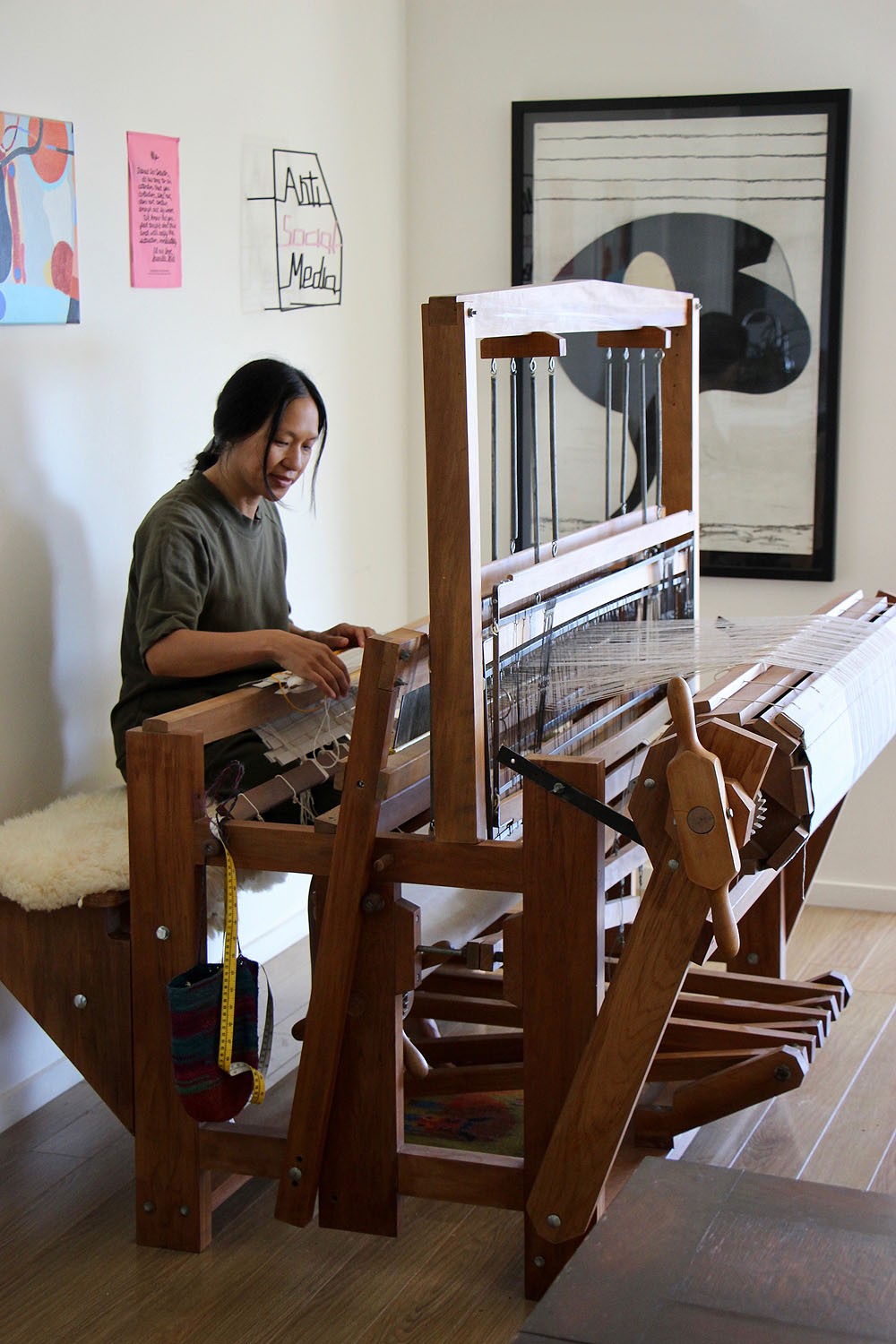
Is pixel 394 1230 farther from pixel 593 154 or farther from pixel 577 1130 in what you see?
pixel 593 154

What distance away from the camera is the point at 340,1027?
208 centimetres

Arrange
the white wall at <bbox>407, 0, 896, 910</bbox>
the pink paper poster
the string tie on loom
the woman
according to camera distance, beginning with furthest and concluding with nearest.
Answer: the white wall at <bbox>407, 0, 896, 910</bbox>, the pink paper poster, the woman, the string tie on loom

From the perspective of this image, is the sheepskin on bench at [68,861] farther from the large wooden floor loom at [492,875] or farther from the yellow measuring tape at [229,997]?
the yellow measuring tape at [229,997]

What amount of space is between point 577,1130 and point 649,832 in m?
0.40

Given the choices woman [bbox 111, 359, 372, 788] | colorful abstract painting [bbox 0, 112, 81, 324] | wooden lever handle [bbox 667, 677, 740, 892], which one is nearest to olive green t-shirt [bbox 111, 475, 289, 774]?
woman [bbox 111, 359, 372, 788]

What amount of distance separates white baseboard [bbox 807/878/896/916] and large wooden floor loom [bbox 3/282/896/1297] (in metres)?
1.26

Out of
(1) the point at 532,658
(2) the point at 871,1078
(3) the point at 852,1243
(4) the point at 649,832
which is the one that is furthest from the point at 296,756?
(3) the point at 852,1243

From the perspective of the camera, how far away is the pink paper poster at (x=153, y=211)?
8.95 ft

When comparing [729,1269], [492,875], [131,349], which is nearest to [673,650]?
[492,875]

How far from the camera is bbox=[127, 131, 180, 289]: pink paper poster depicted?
2.73 metres

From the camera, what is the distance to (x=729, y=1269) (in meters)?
1.00

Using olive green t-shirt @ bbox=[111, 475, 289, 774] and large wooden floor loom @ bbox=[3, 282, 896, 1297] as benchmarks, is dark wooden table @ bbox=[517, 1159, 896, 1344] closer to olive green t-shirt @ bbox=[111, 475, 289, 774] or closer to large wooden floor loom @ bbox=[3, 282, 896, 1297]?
large wooden floor loom @ bbox=[3, 282, 896, 1297]

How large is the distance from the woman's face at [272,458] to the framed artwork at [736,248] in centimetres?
140

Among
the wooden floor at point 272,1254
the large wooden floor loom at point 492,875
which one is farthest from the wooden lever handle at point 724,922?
the wooden floor at point 272,1254
